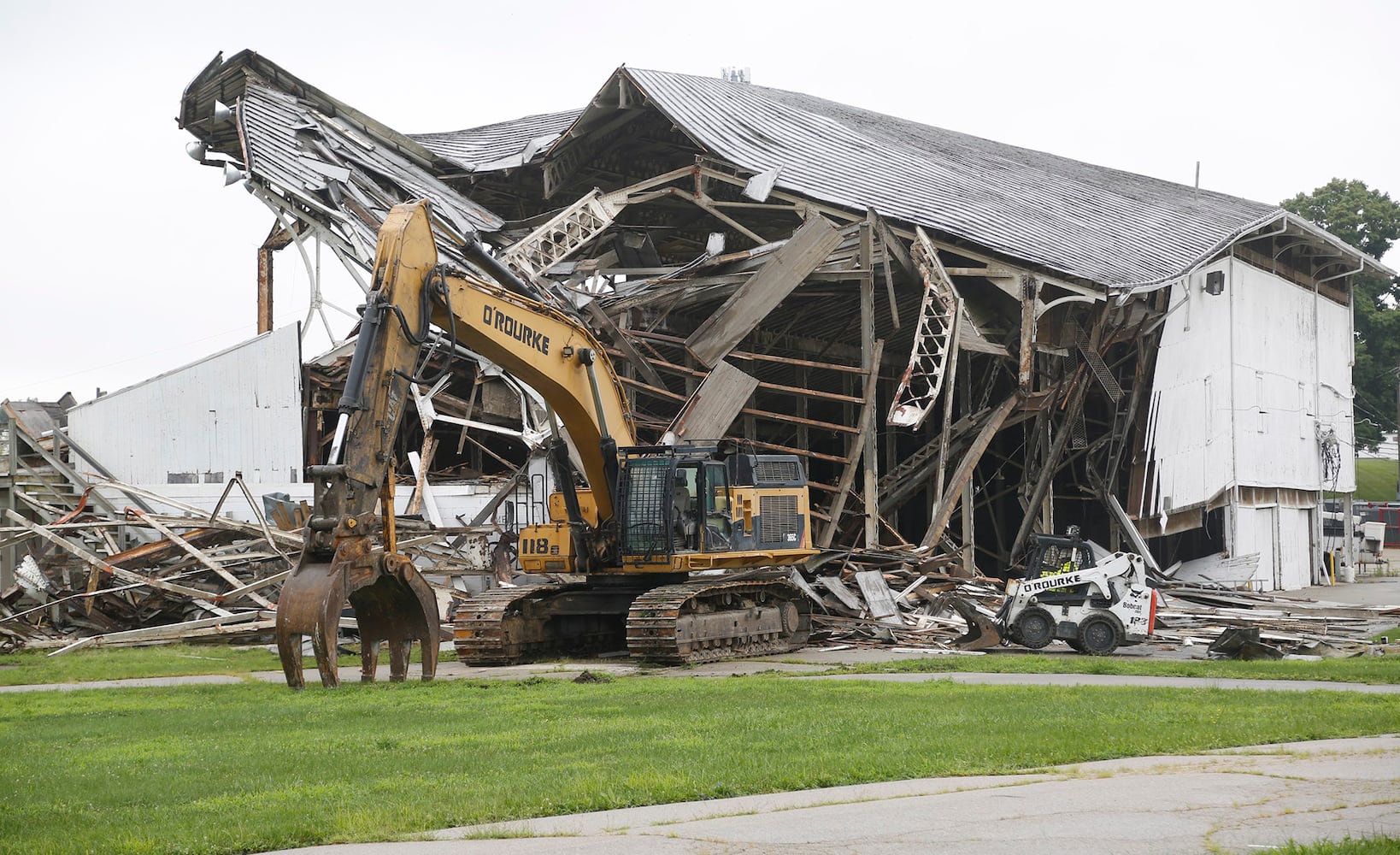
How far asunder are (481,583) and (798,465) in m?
7.65

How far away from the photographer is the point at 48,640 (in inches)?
802

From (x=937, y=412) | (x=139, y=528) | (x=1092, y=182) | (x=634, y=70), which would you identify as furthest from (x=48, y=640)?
(x=1092, y=182)

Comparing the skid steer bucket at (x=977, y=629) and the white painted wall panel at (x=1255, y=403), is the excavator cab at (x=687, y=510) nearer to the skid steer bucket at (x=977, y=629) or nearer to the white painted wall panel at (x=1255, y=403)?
the skid steer bucket at (x=977, y=629)

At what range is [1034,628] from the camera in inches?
734

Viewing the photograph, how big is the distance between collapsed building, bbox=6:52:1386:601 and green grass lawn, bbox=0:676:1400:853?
35.8 ft

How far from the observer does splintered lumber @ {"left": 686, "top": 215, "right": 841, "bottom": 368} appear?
24.9m

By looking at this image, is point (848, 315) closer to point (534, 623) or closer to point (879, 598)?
point (879, 598)

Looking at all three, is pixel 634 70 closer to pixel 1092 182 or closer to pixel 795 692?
pixel 1092 182

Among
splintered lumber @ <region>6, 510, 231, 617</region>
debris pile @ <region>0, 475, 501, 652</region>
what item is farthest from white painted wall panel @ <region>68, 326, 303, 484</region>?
splintered lumber @ <region>6, 510, 231, 617</region>

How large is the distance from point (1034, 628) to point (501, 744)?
422 inches

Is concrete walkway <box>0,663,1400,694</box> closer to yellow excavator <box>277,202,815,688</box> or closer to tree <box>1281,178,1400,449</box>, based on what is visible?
yellow excavator <box>277,202,815,688</box>

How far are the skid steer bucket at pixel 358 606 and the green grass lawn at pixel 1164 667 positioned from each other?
207 inches

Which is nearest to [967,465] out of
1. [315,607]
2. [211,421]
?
[211,421]

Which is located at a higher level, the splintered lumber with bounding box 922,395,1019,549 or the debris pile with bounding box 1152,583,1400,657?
the splintered lumber with bounding box 922,395,1019,549
